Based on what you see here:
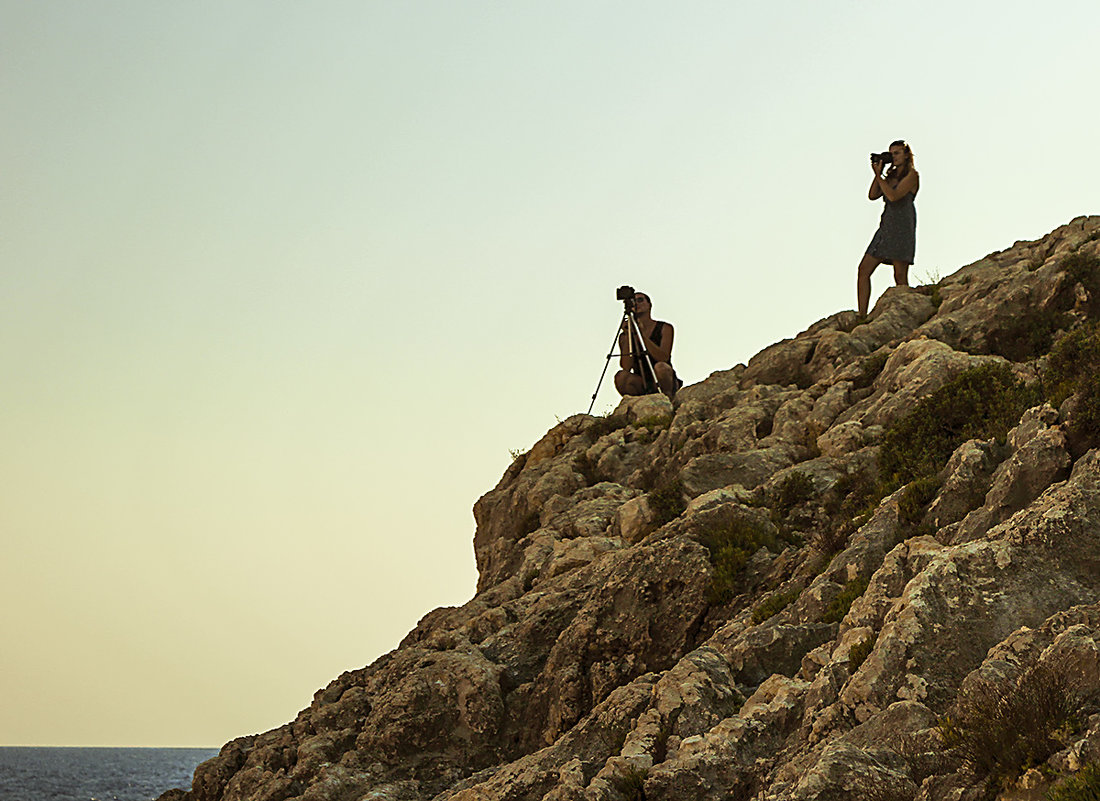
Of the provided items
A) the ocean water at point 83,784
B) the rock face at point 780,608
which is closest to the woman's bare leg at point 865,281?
the rock face at point 780,608

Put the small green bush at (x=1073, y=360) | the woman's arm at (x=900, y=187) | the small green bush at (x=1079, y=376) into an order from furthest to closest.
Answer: the woman's arm at (x=900, y=187), the small green bush at (x=1073, y=360), the small green bush at (x=1079, y=376)

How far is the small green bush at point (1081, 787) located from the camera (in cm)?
600

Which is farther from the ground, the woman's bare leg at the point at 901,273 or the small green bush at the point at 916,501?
the woman's bare leg at the point at 901,273

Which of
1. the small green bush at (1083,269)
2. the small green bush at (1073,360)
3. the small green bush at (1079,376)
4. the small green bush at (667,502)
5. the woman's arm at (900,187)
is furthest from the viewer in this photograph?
the woman's arm at (900,187)

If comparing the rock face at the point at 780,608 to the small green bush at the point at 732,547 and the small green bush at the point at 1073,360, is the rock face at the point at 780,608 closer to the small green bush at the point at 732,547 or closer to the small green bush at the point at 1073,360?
the small green bush at the point at 732,547

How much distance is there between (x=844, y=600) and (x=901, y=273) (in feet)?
46.6

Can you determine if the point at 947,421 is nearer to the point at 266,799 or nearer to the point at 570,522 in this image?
the point at 570,522

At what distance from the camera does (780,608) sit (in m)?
11.7

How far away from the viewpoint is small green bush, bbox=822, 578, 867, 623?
10.6 metres

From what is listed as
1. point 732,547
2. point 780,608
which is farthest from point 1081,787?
point 732,547

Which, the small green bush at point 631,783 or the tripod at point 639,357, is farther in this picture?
the tripod at point 639,357

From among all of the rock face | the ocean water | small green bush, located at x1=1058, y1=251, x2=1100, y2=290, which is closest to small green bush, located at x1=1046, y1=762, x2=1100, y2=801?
the rock face

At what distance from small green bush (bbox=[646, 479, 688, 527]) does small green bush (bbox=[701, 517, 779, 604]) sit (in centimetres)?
210

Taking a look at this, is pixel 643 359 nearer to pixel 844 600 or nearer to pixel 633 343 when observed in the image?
pixel 633 343
